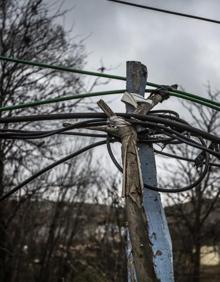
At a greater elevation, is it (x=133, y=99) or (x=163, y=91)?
(x=163, y=91)

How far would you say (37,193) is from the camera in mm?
15250

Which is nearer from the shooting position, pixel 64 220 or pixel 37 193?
pixel 37 193

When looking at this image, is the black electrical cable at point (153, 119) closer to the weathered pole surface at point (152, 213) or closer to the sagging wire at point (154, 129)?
the sagging wire at point (154, 129)

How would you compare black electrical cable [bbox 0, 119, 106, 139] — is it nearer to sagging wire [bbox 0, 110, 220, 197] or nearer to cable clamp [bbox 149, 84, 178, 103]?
sagging wire [bbox 0, 110, 220, 197]

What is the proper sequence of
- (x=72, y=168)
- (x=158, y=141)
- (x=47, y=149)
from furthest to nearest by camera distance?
(x=72, y=168) → (x=47, y=149) → (x=158, y=141)

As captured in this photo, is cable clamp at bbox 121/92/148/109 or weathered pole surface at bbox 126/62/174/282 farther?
cable clamp at bbox 121/92/148/109

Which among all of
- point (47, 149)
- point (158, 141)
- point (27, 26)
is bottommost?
point (158, 141)

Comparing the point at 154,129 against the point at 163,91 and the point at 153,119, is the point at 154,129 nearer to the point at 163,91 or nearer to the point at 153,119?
the point at 153,119

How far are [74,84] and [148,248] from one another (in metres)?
11.7

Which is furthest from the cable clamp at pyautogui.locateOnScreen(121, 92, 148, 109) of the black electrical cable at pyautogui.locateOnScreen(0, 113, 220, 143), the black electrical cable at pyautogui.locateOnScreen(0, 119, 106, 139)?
the black electrical cable at pyautogui.locateOnScreen(0, 119, 106, 139)

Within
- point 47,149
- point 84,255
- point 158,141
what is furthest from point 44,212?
point 158,141

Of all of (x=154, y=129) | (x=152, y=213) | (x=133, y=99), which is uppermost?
(x=133, y=99)

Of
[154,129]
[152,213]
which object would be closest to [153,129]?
[154,129]

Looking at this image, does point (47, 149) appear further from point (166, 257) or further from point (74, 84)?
point (166, 257)
